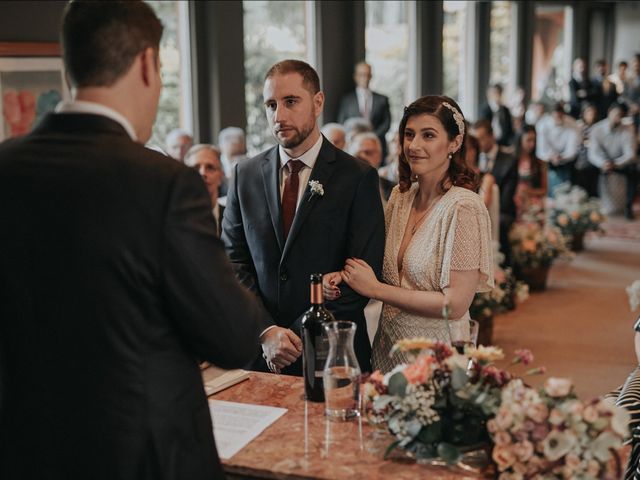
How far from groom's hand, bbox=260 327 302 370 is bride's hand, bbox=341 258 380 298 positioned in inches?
9.7

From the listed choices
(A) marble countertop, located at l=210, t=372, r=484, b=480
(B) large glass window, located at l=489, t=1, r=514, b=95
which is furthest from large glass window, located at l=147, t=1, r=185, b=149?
(B) large glass window, located at l=489, t=1, r=514, b=95

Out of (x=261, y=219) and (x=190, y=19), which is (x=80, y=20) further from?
(x=190, y=19)

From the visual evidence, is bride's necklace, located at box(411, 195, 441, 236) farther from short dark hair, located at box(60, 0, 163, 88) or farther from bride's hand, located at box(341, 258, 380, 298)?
short dark hair, located at box(60, 0, 163, 88)

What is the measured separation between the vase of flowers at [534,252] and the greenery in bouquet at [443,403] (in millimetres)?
6047

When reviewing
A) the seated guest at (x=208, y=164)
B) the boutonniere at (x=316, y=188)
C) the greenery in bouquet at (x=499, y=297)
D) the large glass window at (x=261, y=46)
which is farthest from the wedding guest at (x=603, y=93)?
the boutonniere at (x=316, y=188)

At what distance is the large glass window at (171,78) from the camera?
26.0 ft

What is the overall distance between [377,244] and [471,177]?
1.24 feet

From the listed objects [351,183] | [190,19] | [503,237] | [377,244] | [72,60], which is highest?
[190,19]

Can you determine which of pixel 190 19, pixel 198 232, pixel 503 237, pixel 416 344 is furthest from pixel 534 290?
pixel 198 232

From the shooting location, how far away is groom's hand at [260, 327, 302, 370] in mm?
2682

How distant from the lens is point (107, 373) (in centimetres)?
147

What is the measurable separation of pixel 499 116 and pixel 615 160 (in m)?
1.83

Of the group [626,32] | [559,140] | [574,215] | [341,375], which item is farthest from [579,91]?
[341,375]

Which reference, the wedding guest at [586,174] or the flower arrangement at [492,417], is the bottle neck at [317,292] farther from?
the wedding guest at [586,174]
